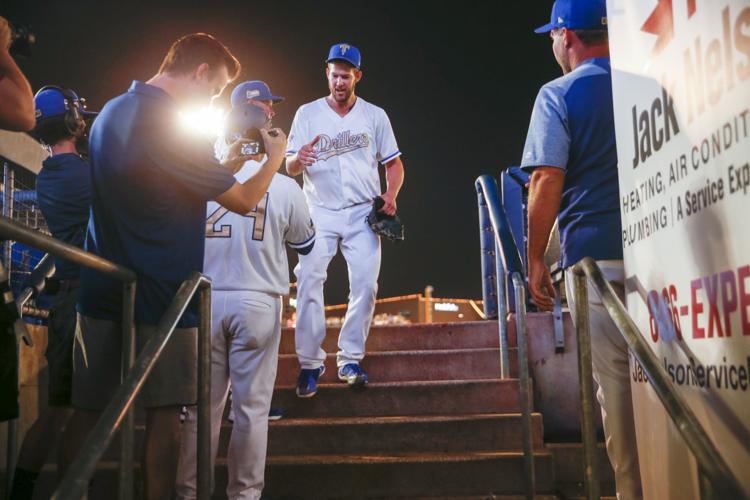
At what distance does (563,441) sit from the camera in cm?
475

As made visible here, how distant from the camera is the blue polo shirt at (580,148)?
2857 millimetres

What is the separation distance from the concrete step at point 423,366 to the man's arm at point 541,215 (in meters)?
2.31

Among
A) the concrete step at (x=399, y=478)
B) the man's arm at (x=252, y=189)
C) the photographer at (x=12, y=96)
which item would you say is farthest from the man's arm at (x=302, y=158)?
the photographer at (x=12, y=96)

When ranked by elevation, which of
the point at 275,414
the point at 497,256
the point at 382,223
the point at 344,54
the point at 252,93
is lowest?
the point at 275,414

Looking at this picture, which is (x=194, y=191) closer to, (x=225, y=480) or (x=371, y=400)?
(x=225, y=480)

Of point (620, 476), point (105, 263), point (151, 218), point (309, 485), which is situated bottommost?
point (309, 485)

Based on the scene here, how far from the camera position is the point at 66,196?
132 inches

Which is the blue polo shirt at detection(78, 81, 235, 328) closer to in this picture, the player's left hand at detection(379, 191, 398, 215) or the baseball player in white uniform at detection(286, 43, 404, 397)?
the baseball player in white uniform at detection(286, 43, 404, 397)

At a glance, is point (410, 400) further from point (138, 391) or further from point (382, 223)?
point (138, 391)

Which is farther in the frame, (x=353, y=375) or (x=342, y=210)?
(x=342, y=210)

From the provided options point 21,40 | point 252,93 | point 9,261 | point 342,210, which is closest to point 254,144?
point 252,93

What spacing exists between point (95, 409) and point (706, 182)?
198cm

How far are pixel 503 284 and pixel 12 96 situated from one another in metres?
4.03

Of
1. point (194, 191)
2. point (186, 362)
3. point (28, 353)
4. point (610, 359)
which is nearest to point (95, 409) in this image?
point (186, 362)
